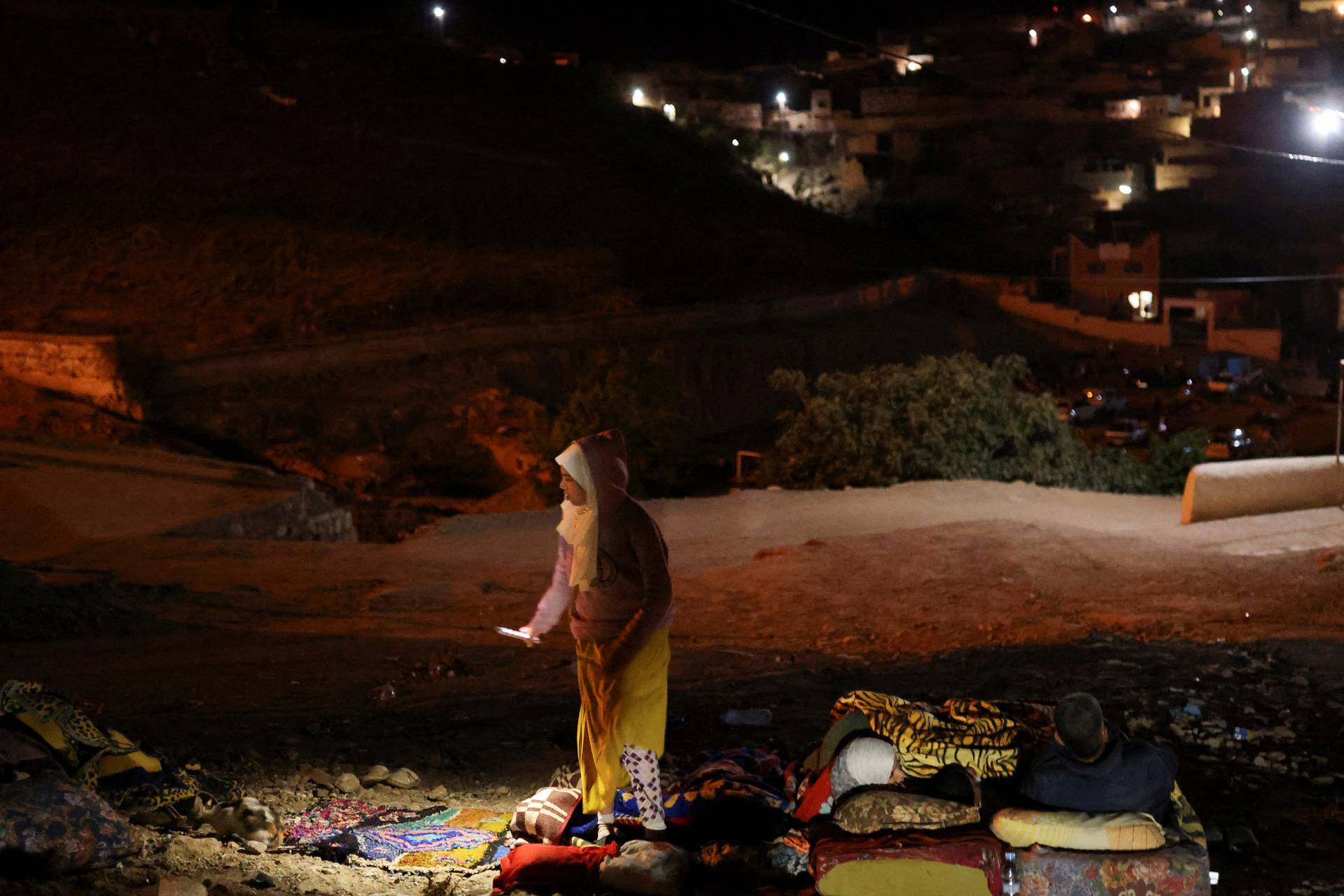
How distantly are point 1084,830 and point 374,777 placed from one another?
315cm

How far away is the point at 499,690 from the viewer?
747 cm

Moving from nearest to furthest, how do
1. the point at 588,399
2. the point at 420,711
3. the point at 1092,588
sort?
the point at 420,711 → the point at 1092,588 → the point at 588,399

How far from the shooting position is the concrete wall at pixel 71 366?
2100 cm

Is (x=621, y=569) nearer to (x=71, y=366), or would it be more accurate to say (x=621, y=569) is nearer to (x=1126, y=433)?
(x=71, y=366)

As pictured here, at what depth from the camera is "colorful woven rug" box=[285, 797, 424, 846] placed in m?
4.95

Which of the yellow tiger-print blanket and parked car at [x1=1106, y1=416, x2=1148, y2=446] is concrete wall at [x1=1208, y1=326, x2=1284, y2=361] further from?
the yellow tiger-print blanket

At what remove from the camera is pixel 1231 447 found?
1010 inches

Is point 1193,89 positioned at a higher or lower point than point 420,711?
higher

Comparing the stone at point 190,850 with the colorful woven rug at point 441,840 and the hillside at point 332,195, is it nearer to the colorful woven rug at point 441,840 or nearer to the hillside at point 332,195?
the colorful woven rug at point 441,840

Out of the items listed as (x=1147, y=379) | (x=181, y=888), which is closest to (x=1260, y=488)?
(x=181, y=888)

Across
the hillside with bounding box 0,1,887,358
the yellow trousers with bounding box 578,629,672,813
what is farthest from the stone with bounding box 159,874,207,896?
the hillside with bounding box 0,1,887,358

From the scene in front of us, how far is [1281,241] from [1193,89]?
11343mm

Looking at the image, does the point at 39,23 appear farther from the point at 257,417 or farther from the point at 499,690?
the point at 499,690

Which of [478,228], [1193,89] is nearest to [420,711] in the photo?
[478,228]
